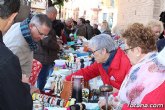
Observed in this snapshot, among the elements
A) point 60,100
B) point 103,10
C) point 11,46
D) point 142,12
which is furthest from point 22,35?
point 103,10

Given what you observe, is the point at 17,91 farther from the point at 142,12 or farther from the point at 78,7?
the point at 78,7

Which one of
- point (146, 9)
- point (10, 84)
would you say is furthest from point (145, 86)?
point (146, 9)

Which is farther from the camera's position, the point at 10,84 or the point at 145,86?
the point at 145,86

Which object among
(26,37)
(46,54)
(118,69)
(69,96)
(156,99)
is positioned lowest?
(46,54)

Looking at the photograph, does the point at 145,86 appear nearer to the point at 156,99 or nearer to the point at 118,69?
the point at 156,99

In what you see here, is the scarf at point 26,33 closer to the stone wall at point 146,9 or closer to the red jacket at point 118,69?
the red jacket at point 118,69

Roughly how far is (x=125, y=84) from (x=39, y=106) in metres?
0.94

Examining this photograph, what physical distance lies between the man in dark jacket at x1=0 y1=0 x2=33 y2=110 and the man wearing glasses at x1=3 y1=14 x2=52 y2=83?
1.56 metres

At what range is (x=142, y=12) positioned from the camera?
11.9m

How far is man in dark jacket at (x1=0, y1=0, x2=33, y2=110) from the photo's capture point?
1760mm

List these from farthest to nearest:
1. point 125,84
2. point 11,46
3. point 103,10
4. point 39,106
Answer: point 103,10 < point 11,46 < point 39,106 < point 125,84

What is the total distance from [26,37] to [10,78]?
1.77 m

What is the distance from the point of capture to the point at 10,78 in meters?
1.78

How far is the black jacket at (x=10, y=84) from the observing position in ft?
5.76
